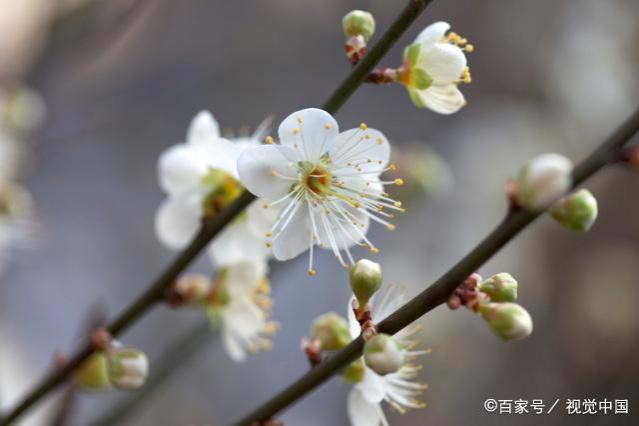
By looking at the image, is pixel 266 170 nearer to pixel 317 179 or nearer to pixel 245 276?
pixel 317 179

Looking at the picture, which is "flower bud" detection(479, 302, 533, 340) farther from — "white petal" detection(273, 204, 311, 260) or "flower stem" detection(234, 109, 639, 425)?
"white petal" detection(273, 204, 311, 260)

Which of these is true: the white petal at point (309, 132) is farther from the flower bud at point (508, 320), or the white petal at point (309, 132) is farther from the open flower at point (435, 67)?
the flower bud at point (508, 320)

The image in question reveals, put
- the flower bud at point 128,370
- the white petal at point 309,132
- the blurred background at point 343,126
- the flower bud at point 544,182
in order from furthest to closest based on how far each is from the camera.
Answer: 1. the blurred background at point 343,126
2. the flower bud at point 128,370
3. the white petal at point 309,132
4. the flower bud at point 544,182

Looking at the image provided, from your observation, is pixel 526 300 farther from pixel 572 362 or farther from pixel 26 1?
pixel 26 1

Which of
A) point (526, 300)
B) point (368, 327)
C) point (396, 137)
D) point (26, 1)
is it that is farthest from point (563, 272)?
point (26, 1)

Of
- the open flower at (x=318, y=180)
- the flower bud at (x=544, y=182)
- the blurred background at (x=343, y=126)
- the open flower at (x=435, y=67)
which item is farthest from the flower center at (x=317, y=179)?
the blurred background at (x=343, y=126)

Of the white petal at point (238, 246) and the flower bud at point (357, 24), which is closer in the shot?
the flower bud at point (357, 24)

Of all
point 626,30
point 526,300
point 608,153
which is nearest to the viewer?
point 608,153
